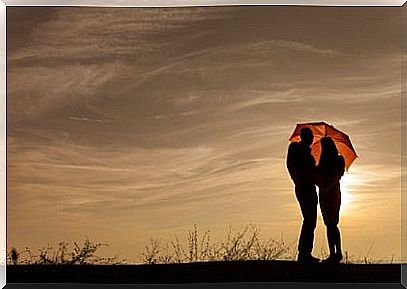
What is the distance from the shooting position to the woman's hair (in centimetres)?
551

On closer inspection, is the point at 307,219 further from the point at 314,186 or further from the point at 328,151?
the point at 328,151

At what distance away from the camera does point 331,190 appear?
552cm

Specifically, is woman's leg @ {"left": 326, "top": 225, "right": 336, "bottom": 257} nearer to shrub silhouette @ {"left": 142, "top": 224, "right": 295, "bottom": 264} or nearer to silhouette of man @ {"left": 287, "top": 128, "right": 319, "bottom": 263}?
silhouette of man @ {"left": 287, "top": 128, "right": 319, "bottom": 263}

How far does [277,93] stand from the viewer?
18.1 feet

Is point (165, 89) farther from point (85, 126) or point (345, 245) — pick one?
point (345, 245)

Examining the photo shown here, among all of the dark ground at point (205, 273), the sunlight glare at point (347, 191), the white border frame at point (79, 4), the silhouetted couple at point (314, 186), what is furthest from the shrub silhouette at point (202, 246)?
the white border frame at point (79, 4)

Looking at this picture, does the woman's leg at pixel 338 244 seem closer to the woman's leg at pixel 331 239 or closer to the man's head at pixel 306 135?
the woman's leg at pixel 331 239

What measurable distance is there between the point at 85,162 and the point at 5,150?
0.47 metres

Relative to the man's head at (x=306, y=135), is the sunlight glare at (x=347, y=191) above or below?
below

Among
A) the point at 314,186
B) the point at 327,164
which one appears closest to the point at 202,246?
the point at 314,186

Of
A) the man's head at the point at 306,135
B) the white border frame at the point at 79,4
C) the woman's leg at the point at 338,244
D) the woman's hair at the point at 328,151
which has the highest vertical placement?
the white border frame at the point at 79,4

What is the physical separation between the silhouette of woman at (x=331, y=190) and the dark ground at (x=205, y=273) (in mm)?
122

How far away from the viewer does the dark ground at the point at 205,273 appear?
17.9ft

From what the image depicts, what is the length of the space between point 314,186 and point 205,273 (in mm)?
815
